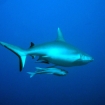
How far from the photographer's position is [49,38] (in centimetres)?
859

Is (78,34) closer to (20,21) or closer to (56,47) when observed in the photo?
(20,21)

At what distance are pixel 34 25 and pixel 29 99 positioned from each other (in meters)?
3.08

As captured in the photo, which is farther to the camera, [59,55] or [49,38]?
[49,38]

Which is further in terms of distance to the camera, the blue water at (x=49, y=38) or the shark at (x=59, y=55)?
the blue water at (x=49, y=38)

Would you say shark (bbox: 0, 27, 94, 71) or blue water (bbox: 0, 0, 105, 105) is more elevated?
blue water (bbox: 0, 0, 105, 105)

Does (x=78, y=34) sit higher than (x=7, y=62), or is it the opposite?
(x=78, y=34)

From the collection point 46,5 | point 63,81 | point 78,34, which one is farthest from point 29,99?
point 46,5

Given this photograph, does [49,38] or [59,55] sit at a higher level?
[49,38]

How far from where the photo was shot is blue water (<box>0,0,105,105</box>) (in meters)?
8.09

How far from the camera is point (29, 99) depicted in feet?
27.5

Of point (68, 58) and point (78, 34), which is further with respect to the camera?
point (78, 34)

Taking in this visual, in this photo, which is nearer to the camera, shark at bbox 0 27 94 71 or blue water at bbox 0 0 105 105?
shark at bbox 0 27 94 71

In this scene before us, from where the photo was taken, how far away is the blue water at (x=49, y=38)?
8086 mm

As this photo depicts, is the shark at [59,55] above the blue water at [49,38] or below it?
below
